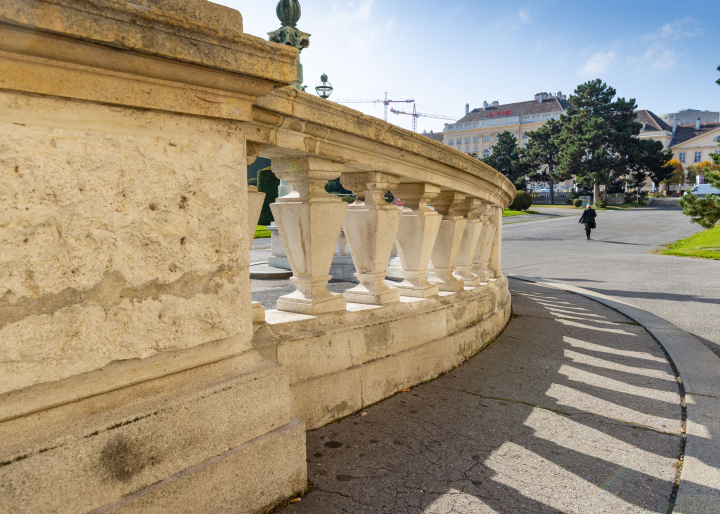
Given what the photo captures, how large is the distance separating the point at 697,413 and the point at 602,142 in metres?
64.6

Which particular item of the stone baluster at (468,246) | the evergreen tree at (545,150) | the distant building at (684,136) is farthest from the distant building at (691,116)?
the stone baluster at (468,246)

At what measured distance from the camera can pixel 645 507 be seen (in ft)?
7.14

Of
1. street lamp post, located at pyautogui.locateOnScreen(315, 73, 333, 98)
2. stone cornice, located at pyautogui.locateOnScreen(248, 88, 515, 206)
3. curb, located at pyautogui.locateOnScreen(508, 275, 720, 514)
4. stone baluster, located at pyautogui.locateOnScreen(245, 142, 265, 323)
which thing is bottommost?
curb, located at pyautogui.locateOnScreen(508, 275, 720, 514)

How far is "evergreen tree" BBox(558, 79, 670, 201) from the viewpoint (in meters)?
58.5

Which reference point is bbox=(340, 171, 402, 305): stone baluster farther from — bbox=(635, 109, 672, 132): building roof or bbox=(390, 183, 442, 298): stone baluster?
bbox=(635, 109, 672, 132): building roof

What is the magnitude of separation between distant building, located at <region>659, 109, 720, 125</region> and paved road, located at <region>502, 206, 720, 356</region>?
4294 inches

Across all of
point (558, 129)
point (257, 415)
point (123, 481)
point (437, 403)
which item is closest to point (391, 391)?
point (437, 403)

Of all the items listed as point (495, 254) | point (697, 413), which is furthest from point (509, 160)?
point (697, 413)

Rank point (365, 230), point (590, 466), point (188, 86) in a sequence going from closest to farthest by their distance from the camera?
point (188, 86) → point (590, 466) → point (365, 230)

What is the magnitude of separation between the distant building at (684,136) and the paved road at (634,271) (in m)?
80.4

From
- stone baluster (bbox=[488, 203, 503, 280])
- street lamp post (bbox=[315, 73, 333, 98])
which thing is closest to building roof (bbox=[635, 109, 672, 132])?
street lamp post (bbox=[315, 73, 333, 98])

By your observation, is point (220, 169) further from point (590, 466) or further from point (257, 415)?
point (590, 466)

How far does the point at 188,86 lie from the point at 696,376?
13.6 ft

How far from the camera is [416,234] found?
373 cm
